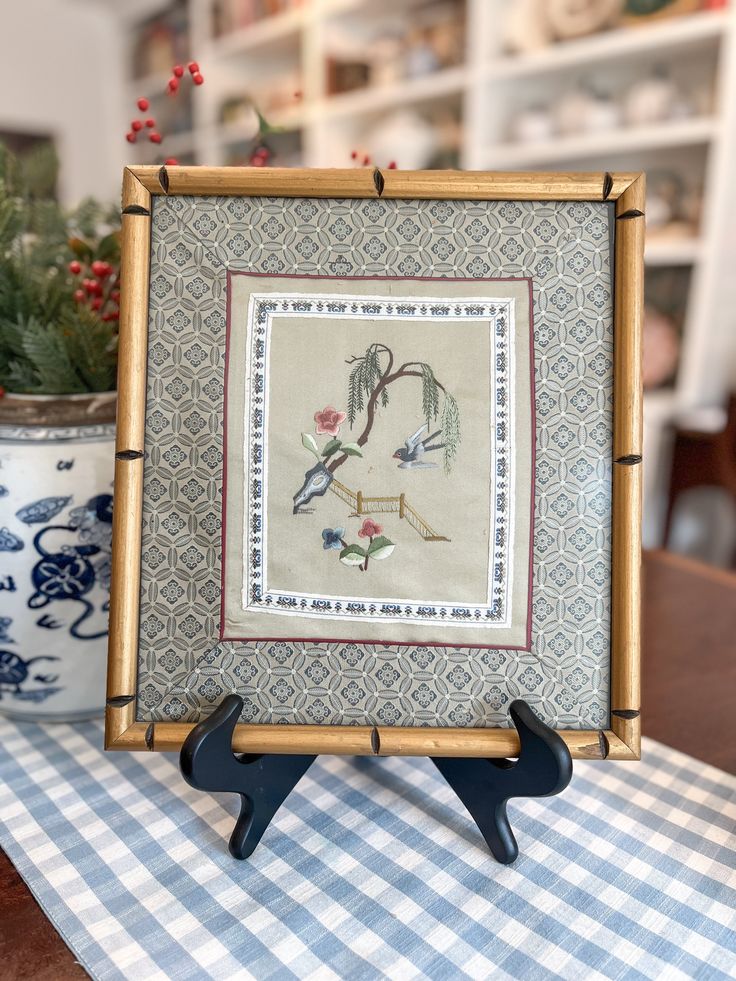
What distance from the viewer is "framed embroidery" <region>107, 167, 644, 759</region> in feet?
1.62

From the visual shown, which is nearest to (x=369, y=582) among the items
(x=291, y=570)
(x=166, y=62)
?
(x=291, y=570)

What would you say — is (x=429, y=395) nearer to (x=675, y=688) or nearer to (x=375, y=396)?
(x=375, y=396)

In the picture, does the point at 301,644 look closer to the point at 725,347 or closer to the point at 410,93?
the point at 725,347

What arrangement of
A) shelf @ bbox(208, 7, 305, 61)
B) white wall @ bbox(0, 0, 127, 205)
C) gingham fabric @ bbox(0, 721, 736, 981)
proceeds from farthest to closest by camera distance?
1. white wall @ bbox(0, 0, 127, 205)
2. shelf @ bbox(208, 7, 305, 61)
3. gingham fabric @ bbox(0, 721, 736, 981)

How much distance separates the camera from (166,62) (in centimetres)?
314

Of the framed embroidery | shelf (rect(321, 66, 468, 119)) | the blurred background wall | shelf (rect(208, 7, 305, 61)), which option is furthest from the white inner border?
shelf (rect(208, 7, 305, 61))

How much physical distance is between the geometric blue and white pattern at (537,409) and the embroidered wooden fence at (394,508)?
75 mm

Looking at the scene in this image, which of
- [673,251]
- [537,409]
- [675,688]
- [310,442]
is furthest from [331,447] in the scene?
[673,251]

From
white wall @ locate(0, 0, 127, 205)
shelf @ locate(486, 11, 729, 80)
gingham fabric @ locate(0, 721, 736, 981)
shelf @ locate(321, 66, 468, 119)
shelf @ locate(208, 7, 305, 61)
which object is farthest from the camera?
white wall @ locate(0, 0, 127, 205)

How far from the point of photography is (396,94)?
232cm

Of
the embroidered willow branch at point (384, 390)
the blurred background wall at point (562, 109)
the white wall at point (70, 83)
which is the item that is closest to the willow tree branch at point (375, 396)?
the embroidered willow branch at point (384, 390)

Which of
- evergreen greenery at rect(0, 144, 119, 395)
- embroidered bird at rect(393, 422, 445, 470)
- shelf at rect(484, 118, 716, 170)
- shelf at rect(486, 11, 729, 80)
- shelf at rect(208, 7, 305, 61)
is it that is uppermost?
shelf at rect(208, 7, 305, 61)

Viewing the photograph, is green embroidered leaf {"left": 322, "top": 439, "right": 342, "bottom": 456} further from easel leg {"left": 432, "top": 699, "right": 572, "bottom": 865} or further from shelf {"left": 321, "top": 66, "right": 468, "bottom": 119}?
shelf {"left": 321, "top": 66, "right": 468, "bottom": 119}

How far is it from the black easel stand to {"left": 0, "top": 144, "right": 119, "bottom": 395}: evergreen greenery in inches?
12.3
